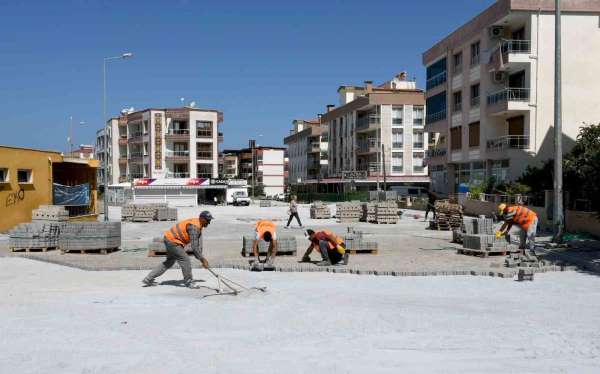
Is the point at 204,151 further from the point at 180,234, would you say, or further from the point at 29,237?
the point at 180,234

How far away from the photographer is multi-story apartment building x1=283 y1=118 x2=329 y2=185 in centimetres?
9088

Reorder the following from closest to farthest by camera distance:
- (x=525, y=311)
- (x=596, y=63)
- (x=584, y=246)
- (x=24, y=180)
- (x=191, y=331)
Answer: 1. (x=191, y=331)
2. (x=525, y=311)
3. (x=584, y=246)
4. (x=24, y=180)
5. (x=596, y=63)

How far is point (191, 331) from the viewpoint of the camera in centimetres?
787

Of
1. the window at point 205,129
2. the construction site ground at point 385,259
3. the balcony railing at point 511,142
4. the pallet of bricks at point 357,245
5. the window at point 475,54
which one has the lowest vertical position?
the construction site ground at point 385,259

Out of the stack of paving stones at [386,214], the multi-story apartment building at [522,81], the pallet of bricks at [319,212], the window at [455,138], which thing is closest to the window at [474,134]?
the multi-story apartment building at [522,81]

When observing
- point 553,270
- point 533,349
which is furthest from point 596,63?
point 533,349

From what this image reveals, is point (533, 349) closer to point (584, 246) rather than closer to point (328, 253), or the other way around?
point (328, 253)

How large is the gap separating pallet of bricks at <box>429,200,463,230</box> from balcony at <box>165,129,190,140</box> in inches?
2107

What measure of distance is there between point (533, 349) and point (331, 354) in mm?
2398

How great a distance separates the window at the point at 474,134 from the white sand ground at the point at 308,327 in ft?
94.1

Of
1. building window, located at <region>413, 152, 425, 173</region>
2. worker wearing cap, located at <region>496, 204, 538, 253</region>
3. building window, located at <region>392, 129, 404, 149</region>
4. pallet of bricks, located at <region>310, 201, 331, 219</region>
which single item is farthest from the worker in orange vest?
building window, located at <region>413, 152, 425, 173</region>

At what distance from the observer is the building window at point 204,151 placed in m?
76.6

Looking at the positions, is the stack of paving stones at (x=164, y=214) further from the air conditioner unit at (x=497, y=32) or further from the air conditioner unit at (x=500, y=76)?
the air conditioner unit at (x=497, y=32)

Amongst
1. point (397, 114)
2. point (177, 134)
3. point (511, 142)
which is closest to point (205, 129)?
point (177, 134)
